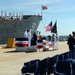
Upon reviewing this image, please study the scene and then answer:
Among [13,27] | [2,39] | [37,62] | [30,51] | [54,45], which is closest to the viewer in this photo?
[37,62]

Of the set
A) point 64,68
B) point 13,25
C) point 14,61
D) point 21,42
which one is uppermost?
point 13,25

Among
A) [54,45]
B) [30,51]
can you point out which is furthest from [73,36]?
[54,45]

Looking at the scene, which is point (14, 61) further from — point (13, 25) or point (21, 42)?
point (13, 25)

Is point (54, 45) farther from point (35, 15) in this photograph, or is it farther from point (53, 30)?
point (35, 15)

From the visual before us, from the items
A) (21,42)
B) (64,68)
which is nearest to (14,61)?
(21,42)

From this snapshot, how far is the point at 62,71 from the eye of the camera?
31.4 feet

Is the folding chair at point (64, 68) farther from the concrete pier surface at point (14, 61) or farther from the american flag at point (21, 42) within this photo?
the american flag at point (21, 42)

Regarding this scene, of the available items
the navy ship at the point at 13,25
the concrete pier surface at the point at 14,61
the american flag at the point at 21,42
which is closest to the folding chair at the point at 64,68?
the concrete pier surface at the point at 14,61

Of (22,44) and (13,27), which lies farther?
(13,27)

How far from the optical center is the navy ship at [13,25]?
185ft

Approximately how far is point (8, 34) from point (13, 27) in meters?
2.79

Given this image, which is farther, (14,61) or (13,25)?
(13,25)

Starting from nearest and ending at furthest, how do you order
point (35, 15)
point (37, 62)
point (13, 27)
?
1. point (37, 62)
2. point (13, 27)
3. point (35, 15)

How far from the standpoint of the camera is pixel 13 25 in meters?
60.6
